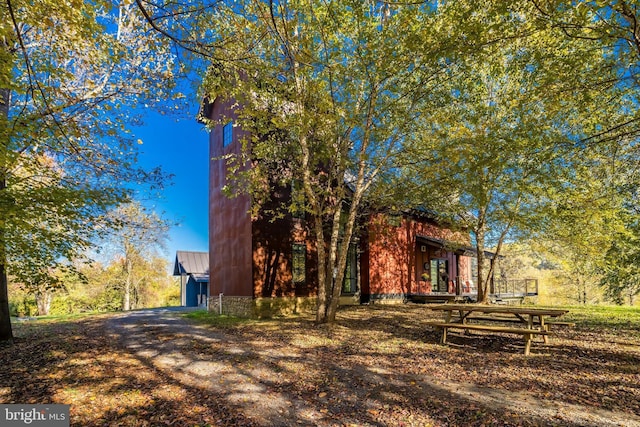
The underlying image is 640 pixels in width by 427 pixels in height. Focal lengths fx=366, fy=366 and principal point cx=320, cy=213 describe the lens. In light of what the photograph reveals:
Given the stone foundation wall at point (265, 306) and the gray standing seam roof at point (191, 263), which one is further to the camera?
the gray standing seam roof at point (191, 263)

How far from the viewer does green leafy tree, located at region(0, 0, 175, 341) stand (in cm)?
591

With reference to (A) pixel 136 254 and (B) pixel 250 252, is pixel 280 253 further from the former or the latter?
(A) pixel 136 254

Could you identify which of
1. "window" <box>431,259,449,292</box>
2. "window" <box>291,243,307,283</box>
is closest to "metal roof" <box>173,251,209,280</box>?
"window" <box>291,243,307,283</box>

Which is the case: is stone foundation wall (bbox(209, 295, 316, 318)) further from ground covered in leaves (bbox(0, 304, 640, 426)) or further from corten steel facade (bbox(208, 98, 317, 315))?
ground covered in leaves (bbox(0, 304, 640, 426))

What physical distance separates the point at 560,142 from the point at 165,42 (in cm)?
750

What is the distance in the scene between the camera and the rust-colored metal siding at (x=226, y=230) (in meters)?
13.5

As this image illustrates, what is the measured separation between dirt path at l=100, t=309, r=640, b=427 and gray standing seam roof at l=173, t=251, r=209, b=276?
19712mm

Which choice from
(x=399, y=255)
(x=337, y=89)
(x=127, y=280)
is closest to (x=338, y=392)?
(x=337, y=89)

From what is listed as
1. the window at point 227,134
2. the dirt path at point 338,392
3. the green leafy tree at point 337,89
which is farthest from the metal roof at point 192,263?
the dirt path at point 338,392

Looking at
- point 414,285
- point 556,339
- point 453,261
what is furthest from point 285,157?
point 453,261

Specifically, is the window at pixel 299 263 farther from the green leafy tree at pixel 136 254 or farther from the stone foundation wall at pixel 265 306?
the green leafy tree at pixel 136 254

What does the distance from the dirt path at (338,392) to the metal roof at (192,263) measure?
19.6m

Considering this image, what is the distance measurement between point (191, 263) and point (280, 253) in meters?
15.9

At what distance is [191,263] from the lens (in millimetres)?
27172
